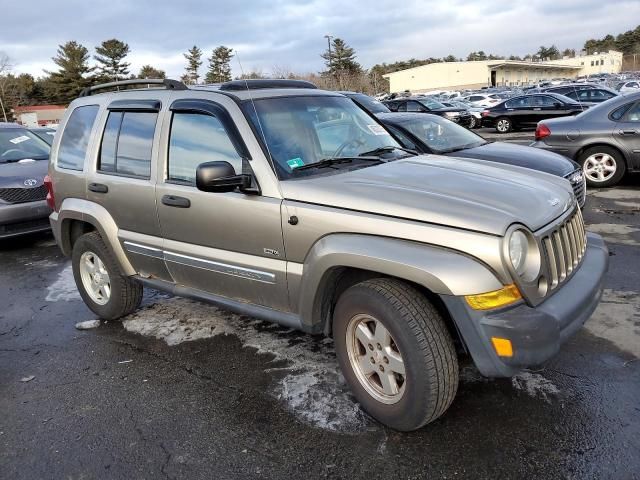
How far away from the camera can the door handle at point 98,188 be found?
4.36m

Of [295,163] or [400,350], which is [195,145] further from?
[400,350]

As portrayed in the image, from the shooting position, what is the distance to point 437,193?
2.89 metres

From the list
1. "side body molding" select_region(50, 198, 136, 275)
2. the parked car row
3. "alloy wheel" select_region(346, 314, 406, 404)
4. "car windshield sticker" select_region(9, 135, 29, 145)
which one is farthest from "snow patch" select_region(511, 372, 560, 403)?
"car windshield sticker" select_region(9, 135, 29, 145)

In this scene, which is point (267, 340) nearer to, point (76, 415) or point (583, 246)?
point (76, 415)

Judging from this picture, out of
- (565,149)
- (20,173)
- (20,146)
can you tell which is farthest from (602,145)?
(20,146)

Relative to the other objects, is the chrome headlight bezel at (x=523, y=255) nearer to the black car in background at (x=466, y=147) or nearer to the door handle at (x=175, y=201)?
the door handle at (x=175, y=201)

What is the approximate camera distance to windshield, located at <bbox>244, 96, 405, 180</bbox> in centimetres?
339

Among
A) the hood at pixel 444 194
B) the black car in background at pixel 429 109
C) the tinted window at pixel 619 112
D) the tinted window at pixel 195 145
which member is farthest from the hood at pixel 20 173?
the black car in background at pixel 429 109

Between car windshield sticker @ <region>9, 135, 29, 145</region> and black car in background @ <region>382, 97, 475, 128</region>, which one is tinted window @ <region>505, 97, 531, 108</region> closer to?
black car in background @ <region>382, 97, 475, 128</region>

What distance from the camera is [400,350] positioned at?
2715 millimetres

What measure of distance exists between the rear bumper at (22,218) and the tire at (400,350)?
21.0ft

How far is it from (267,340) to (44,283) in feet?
11.5

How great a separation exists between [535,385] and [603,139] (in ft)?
21.8

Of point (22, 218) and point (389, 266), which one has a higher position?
point (389, 266)
